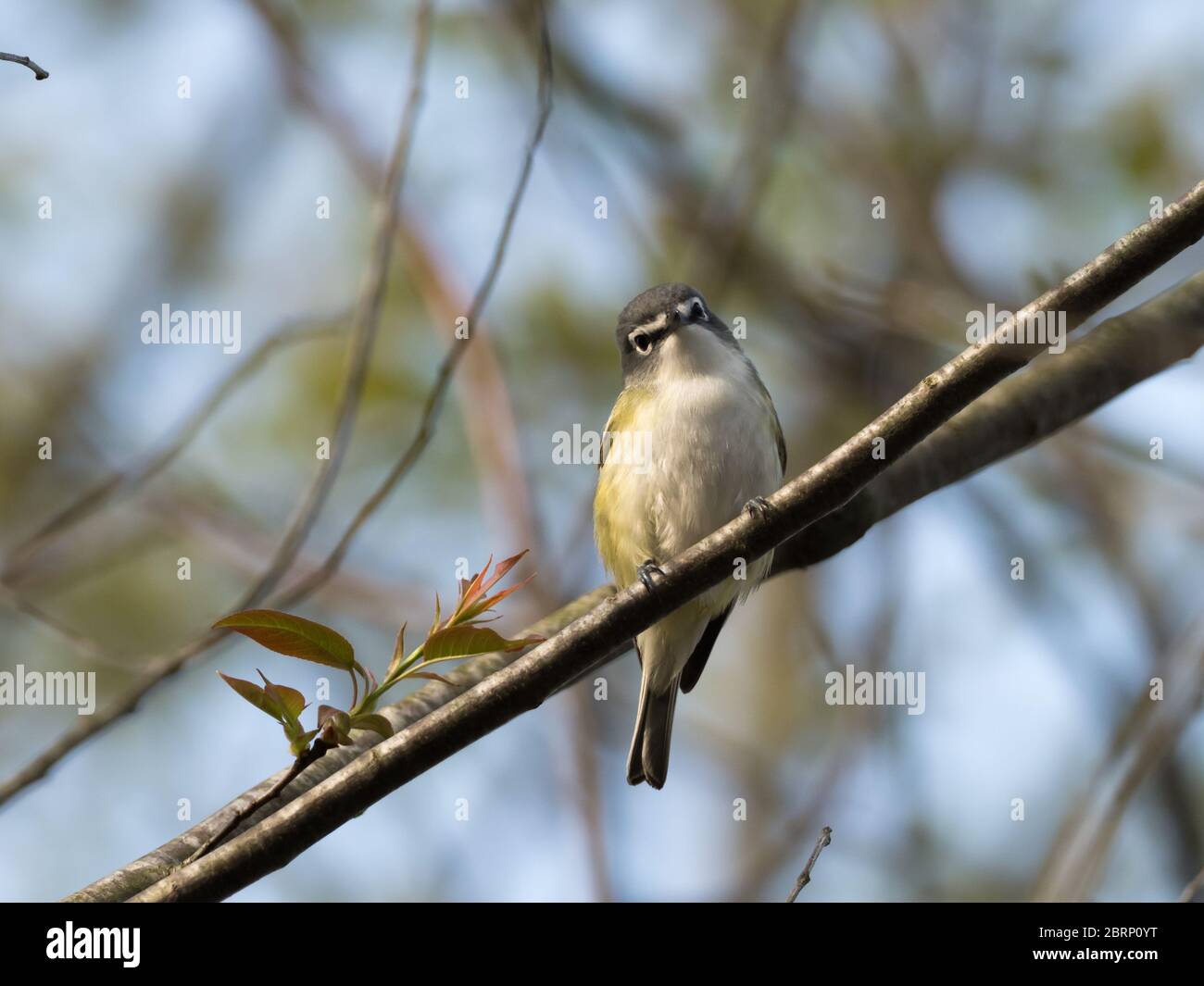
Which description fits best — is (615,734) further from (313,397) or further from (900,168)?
(900,168)

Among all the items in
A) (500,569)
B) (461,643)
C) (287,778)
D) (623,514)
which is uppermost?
(623,514)

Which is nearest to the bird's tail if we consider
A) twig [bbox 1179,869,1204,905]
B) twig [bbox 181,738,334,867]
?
twig [bbox 1179,869,1204,905]

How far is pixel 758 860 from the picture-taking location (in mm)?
7801

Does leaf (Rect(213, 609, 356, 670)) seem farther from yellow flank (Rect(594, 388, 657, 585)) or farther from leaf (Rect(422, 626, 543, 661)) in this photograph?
yellow flank (Rect(594, 388, 657, 585))

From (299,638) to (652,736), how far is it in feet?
10.0

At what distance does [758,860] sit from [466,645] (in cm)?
550

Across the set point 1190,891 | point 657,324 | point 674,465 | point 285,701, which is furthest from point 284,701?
point 657,324

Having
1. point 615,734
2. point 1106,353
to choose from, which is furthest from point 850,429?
point 1106,353

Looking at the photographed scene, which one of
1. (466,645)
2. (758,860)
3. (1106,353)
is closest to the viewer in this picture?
(466,645)

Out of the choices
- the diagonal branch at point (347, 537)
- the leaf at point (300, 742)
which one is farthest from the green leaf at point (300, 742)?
the diagonal branch at point (347, 537)

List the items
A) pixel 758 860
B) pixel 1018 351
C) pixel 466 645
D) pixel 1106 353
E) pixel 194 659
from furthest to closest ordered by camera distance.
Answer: pixel 758 860 → pixel 1106 353 → pixel 194 659 → pixel 1018 351 → pixel 466 645

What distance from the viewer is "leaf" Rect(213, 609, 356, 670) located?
277cm

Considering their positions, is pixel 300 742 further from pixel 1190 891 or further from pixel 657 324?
pixel 657 324

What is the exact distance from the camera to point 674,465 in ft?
17.0
